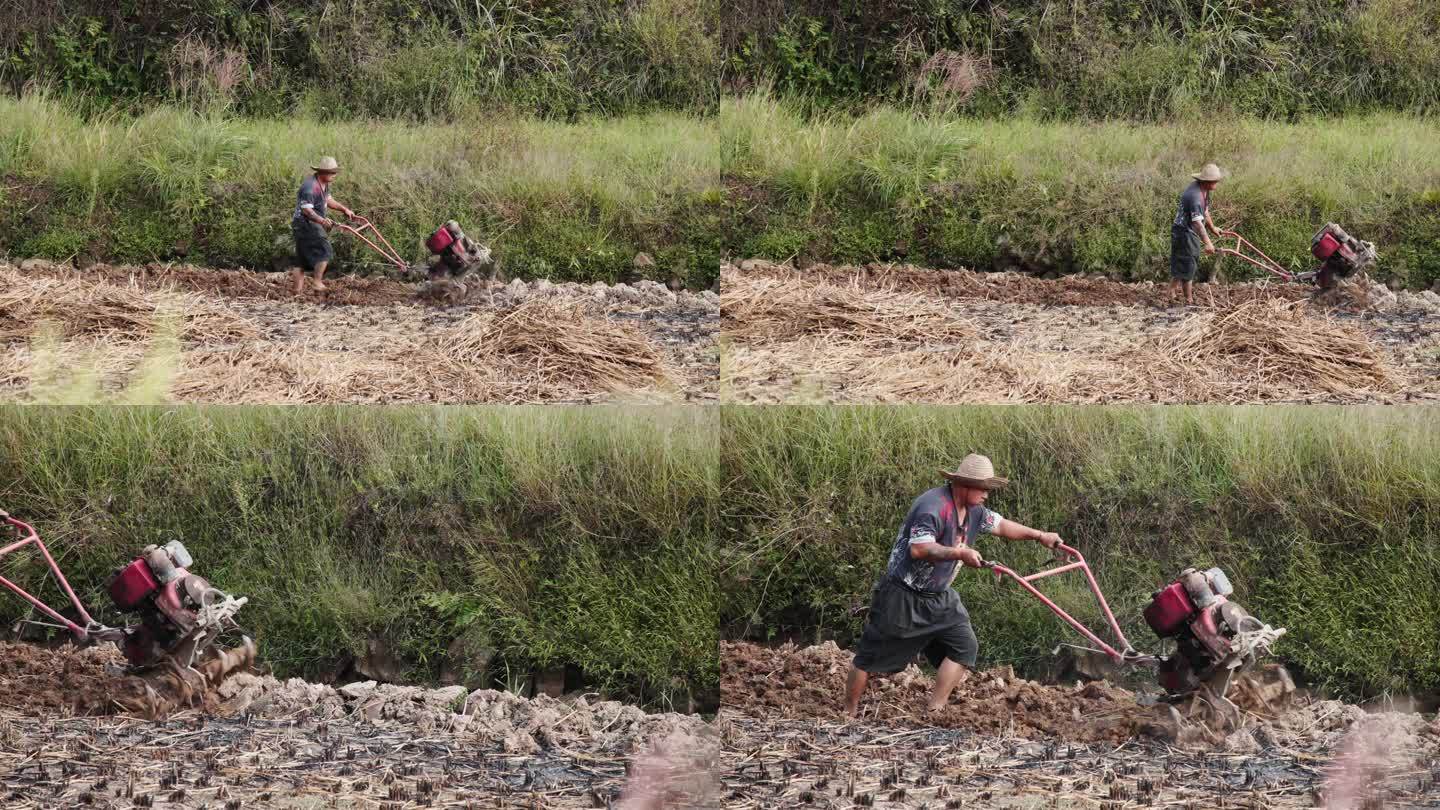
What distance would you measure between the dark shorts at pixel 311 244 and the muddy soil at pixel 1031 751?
4511mm

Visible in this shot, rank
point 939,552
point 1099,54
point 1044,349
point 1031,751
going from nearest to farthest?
point 1031,751, point 939,552, point 1044,349, point 1099,54

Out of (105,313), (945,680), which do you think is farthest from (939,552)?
(105,313)

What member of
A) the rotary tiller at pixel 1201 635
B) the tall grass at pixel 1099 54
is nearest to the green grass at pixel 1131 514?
the rotary tiller at pixel 1201 635

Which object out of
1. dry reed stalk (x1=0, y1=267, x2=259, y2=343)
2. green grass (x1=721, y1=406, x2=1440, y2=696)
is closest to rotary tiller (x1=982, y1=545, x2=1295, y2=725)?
green grass (x1=721, y1=406, x2=1440, y2=696)

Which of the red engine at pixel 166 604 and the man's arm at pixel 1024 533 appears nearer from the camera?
the man's arm at pixel 1024 533

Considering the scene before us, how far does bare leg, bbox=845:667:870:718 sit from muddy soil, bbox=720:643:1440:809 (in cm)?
15

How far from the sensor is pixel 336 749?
23.2 ft

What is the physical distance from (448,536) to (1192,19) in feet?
30.8

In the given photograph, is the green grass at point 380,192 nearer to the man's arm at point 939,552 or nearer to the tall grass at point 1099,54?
the tall grass at point 1099,54

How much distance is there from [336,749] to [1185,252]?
22.2 feet

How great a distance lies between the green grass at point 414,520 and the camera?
939 centimetres

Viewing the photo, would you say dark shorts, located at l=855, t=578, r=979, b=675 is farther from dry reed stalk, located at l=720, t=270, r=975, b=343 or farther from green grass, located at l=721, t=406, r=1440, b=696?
dry reed stalk, located at l=720, t=270, r=975, b=343

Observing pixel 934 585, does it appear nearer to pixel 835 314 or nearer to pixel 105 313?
pixel 835 314

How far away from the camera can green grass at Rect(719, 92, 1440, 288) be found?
11.6 meters
